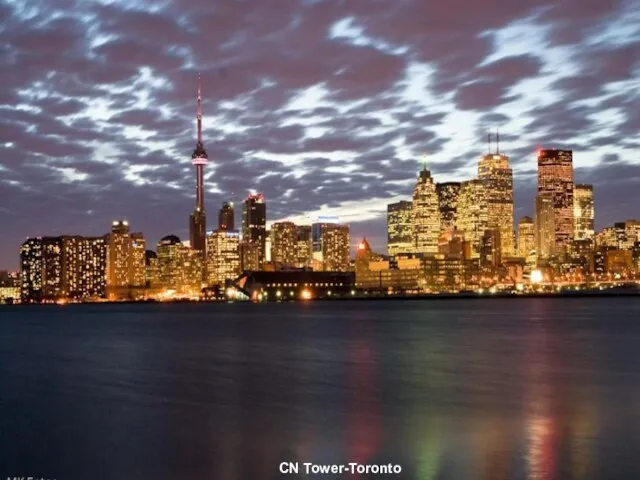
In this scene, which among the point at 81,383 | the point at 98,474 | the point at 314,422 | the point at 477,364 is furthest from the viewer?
the point at 477,364

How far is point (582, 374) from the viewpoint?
43844 mm

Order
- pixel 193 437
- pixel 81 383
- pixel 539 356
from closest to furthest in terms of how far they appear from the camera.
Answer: pixel 193 437, pixel 81 383, pixel 539 356

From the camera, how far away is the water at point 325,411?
22.1 m

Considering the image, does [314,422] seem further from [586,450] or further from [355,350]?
[355,350]

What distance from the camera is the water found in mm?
22109

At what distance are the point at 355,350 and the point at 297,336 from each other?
→ 66.6 feet

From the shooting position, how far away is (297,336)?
8206cm

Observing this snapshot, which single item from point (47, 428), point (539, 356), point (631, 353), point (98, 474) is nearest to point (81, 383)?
point (47, 428)

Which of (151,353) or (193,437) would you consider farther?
(151,353)

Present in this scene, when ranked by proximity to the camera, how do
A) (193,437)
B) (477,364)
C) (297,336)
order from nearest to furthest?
1. (193,437)
2. (477,364)
3. (297,336)

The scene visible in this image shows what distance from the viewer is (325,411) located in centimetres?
3166

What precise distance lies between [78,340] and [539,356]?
159 ft

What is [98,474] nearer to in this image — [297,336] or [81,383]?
[81,383]

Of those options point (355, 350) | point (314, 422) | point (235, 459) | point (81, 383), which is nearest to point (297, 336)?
point (355, 350)
